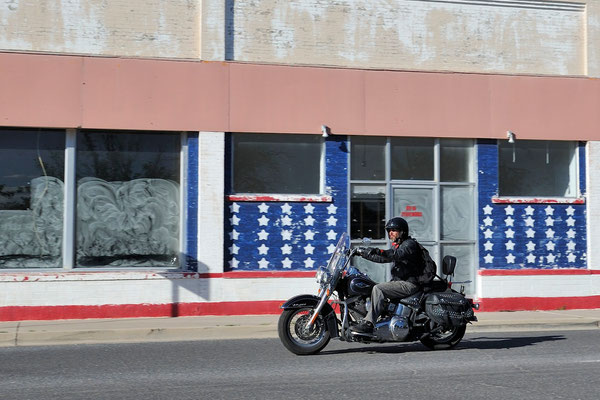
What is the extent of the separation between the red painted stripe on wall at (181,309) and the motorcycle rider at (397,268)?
209 inches

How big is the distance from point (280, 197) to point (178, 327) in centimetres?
388

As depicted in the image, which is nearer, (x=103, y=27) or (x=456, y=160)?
(x=103, y=27)

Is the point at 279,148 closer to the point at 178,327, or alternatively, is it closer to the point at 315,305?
the point at 178,327

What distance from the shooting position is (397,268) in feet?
34.5

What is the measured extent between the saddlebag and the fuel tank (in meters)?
0.80

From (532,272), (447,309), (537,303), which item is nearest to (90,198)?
(447,309)

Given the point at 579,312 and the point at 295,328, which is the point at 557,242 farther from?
the point at 295,328

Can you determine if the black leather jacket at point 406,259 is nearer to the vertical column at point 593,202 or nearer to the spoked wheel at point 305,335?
the spoked wheel at point 305,335

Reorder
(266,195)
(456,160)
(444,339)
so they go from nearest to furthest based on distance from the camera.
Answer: (444,339), (266,195), (456,160)

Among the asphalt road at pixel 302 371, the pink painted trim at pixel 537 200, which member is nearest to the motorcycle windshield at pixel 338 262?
the asphalt road at pixel 302 371

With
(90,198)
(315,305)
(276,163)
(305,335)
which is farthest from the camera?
(276,163)

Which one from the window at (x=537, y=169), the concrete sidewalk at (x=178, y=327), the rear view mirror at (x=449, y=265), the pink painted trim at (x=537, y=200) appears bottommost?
the concrete sidewalk at (x=178, y=327)

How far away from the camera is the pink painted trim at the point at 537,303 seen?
16250 mm

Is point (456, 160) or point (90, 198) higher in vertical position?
point (456, 160)
